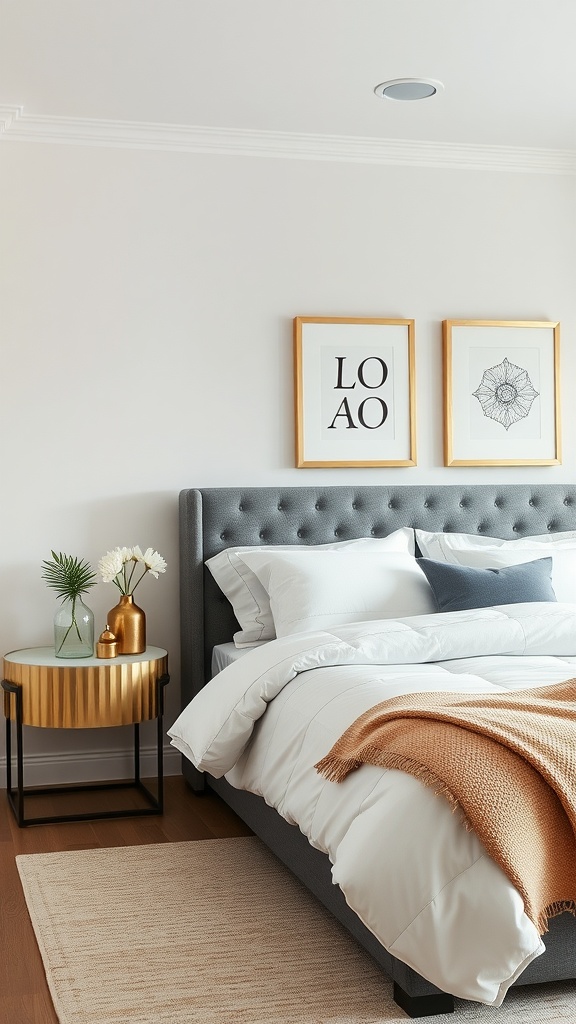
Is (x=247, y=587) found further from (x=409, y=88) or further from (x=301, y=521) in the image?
(x=409, y=88)

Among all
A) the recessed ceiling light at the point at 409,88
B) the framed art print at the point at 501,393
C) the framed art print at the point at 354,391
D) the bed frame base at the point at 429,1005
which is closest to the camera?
the bed frame base at the point at 429,1005

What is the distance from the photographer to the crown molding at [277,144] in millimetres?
4219

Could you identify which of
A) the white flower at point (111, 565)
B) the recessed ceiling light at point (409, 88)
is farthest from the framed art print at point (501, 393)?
the white flower at point (111, 565)

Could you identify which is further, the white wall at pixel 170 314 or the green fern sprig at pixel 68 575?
the white wall at pixel 170 314

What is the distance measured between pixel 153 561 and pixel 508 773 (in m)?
2.14

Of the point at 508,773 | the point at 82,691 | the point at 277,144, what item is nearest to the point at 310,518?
the point at 82,691

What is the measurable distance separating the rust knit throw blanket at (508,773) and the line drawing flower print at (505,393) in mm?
2457

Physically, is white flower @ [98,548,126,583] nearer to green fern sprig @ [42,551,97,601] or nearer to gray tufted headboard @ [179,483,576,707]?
green fern sprig @ [42,551,97,601]

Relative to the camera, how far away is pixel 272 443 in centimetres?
446

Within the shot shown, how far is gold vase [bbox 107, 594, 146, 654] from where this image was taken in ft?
13.1

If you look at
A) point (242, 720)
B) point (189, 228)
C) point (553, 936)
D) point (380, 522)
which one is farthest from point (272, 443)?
point (553, 936)

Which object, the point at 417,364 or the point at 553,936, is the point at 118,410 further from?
the point at 553,936

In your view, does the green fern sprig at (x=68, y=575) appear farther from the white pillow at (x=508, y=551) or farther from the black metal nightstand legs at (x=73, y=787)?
the white pillow at (x=508, y=551)

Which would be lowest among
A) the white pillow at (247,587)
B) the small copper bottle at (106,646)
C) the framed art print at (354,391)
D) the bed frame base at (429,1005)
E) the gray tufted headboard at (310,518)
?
the bed frame base at (429,1005)
